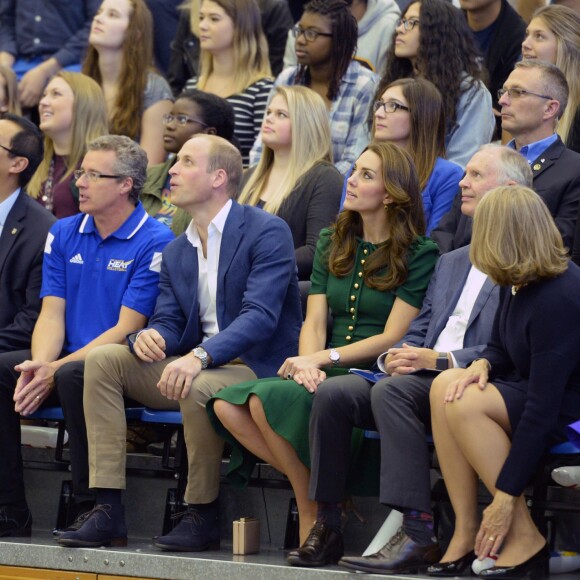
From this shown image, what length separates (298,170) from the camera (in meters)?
6.02

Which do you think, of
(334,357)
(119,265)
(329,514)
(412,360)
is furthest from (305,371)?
(119,265)

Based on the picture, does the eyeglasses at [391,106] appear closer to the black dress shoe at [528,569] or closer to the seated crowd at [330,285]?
the seated crowd at [330,285]

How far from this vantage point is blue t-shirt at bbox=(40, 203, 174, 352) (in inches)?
210

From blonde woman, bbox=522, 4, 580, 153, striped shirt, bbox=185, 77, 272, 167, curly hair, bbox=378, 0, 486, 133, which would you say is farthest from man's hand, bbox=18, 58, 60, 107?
blonde woman, bbox=522, 4, 580, 153

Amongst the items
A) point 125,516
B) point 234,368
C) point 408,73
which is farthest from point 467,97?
point 125,516

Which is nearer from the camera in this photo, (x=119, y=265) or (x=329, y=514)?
(x=329, y=514)

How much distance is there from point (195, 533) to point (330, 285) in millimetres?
1054

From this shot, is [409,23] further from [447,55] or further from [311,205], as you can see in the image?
[311,205]

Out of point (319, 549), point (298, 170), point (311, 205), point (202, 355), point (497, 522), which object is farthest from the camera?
point (298, 170)

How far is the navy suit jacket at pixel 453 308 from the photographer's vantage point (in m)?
4.58

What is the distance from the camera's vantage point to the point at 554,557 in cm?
427

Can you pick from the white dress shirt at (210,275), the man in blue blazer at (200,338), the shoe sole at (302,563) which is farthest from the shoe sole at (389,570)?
the white dress shirt at (210,275)

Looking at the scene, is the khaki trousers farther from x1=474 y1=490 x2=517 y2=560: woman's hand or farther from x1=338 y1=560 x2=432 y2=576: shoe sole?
x1=474 y1=490 x2=517 y2=560: woman's hand

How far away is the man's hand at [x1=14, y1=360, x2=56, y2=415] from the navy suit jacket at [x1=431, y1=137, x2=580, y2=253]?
5.35ft
